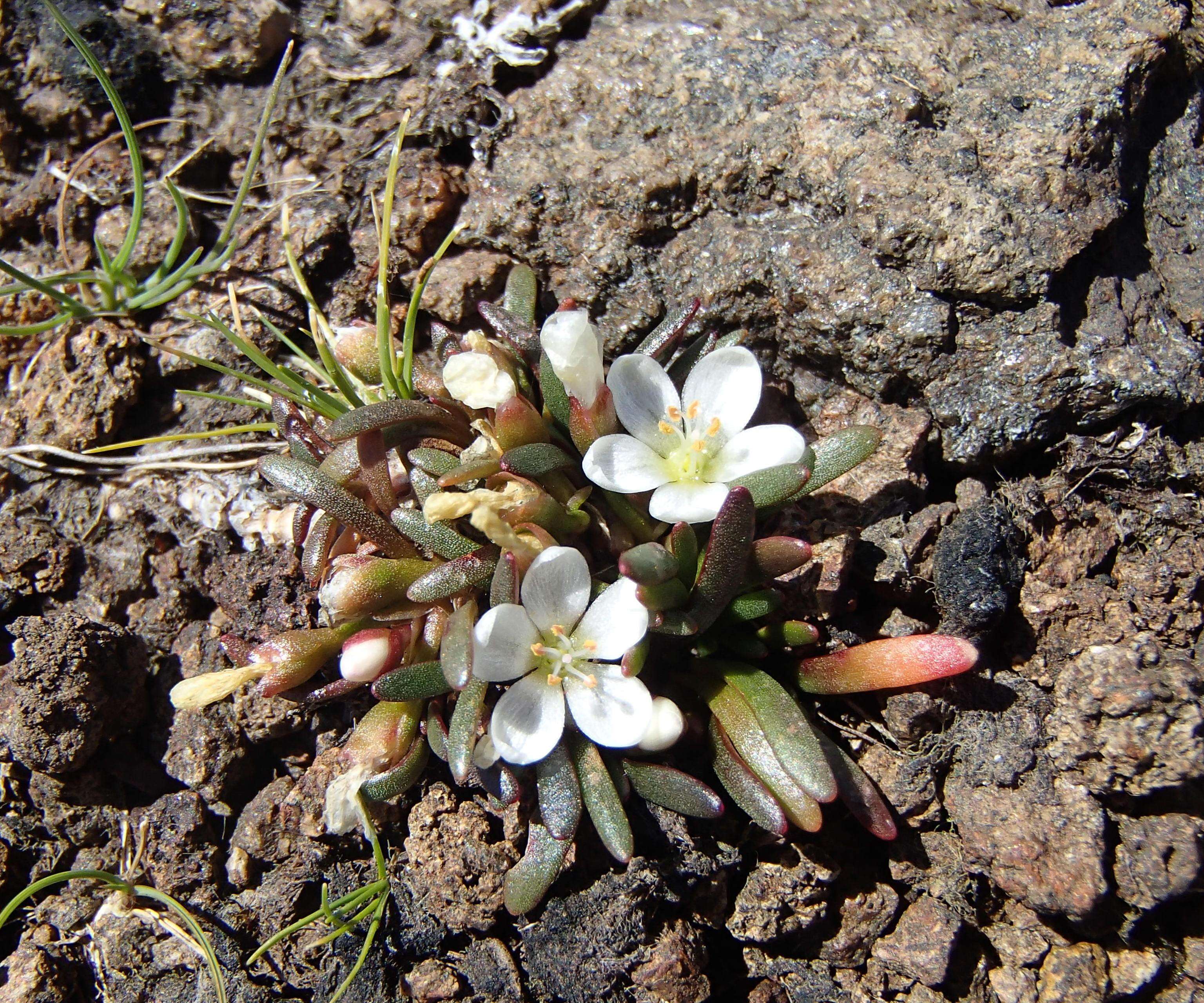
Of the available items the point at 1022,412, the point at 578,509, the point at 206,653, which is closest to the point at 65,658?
the point at 206,653

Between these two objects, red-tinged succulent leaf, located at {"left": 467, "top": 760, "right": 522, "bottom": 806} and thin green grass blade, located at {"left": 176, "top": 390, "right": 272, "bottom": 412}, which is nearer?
red-tinged succulent leaf, located at {"left": 467, "top": 760, "right": 522, "bottom": 806}

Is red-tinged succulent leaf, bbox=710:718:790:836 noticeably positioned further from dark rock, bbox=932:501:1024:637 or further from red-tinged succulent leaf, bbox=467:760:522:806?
dark rock, bbox=932:501:1024:637

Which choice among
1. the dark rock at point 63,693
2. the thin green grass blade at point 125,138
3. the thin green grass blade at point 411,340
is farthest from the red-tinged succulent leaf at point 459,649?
the thin green grass blade at point 125,138

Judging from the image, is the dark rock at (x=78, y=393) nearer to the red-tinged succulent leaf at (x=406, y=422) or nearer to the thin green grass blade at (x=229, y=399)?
the thin green grass blade at (x=229, y=399)

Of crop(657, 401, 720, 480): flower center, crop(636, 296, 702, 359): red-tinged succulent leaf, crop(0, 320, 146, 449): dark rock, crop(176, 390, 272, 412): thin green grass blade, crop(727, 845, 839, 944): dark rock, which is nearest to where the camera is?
crop(727, 845, 839, 944): dark rock

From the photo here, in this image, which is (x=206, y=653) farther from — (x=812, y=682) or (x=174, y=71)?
(x=174, y=71)

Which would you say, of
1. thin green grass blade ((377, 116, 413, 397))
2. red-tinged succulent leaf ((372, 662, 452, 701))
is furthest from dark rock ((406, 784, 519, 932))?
thin green grass blade ((377, 116, 413, 397))

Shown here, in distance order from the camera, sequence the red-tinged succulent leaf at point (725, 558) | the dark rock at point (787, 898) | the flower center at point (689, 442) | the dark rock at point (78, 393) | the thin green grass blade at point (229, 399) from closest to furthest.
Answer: the red-tinged succulent leaf at point (725, 558) → the dark rock at point (787, 898) → the flower center at point (689, 442) → the thin green grass blade at point (229, 399) → the dark rock at point (78, 393)
